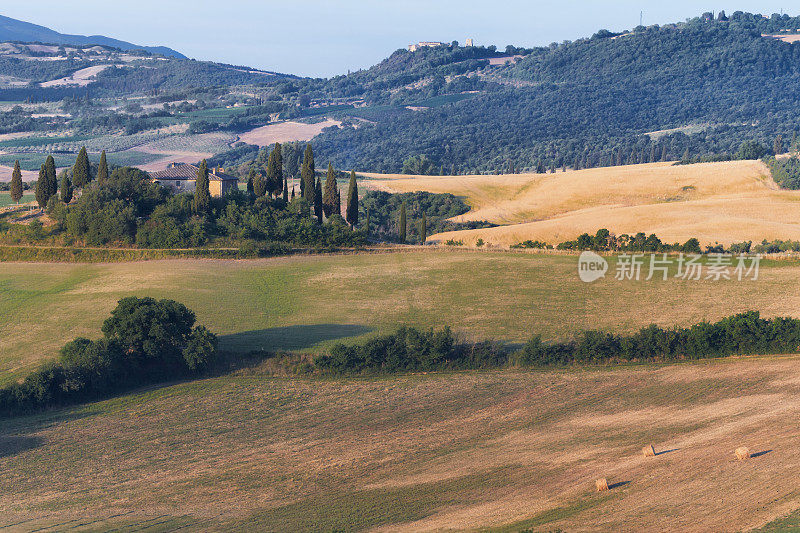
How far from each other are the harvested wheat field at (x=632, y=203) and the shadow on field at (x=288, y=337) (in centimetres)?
3942

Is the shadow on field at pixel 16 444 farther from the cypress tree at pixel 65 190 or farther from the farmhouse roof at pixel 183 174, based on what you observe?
the farmhouse roof at pixel 183 174

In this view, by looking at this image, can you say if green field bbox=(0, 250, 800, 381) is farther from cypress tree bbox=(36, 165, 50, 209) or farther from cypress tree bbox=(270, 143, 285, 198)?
cypress tree bbox=(270, 143, 285, 198)

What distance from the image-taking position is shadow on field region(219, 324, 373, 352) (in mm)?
49562

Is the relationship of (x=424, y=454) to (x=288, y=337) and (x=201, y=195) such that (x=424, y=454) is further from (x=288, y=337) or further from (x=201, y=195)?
(x=201, y=195)

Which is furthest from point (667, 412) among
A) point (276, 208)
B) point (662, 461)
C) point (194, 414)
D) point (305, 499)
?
point (276, 208)

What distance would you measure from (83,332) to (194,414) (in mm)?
15547

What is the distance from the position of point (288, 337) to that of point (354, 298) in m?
10.2

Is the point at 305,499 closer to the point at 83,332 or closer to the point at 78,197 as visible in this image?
the point at 83,332

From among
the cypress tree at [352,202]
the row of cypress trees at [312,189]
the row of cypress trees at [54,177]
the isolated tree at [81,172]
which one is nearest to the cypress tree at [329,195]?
the row of cypress trees at [312,189]

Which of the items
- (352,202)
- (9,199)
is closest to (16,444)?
(352,202)

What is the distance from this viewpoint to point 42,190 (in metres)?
79.6

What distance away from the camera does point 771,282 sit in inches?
2499

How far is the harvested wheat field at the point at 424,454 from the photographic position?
28.9 metres

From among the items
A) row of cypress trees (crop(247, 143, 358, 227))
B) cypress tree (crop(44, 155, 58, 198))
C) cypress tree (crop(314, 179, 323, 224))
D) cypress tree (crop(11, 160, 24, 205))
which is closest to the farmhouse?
row of cypress trees (crop(247, 143, 358, 227))
